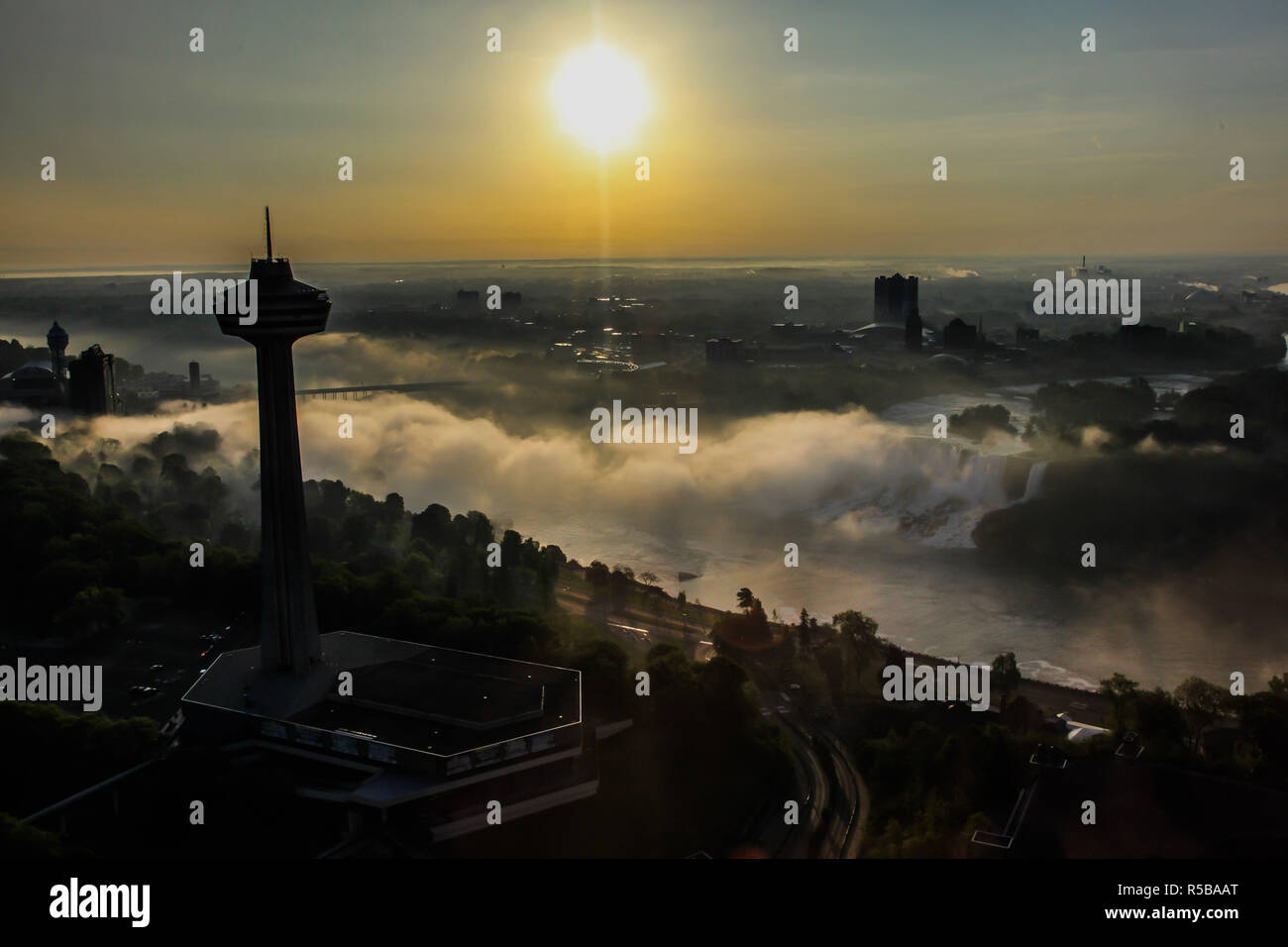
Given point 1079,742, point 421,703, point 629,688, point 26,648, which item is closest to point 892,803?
point 1079,742

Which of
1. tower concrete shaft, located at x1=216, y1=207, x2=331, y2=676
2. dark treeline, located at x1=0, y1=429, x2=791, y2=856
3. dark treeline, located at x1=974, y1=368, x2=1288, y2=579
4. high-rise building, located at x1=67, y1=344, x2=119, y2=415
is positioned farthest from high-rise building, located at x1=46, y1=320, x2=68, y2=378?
dark treeline, located at x1=974, y1=368, x2=1288, y2=579

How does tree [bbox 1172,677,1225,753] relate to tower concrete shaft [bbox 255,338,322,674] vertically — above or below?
below

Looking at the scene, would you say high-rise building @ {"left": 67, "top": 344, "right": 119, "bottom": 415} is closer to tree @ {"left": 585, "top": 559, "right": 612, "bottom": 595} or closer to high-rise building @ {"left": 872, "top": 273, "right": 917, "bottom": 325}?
tree @ {"left": 585, "top": 559, "right": 612, "bottom": 595}

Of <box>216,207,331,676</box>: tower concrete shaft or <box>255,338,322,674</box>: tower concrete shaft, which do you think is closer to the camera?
<box>216,207,331,676</box>: tower concrete shaft

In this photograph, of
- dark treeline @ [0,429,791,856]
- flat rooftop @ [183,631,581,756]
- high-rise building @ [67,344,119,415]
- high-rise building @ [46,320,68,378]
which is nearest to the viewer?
flat rooftop @ [183,631,581,756]

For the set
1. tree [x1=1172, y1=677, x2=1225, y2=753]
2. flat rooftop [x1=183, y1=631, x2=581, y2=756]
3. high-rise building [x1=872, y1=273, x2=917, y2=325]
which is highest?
high-rise building [x1=872, y1=273, x2=917, y2=325]

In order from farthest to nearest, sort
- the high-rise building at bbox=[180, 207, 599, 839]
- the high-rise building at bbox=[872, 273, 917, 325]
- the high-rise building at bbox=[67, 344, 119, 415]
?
1. the high-rise building at bbox=[872, 273, 917, 325]
2. the high-rise building at bbox=[67, 344, 119, 415]
3. the high-rise building at bbox=[180, 207, 599, 839]

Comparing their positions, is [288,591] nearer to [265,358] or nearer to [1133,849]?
[265,358]

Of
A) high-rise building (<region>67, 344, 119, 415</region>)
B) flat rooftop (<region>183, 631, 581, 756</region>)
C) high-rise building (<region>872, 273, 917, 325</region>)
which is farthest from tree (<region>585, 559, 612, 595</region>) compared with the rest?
high-rise building (<region>872, 273, 917, 325</region>)

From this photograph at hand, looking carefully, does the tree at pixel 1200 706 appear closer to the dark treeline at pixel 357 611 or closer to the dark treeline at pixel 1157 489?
the dark treeline at pixel 357 611
